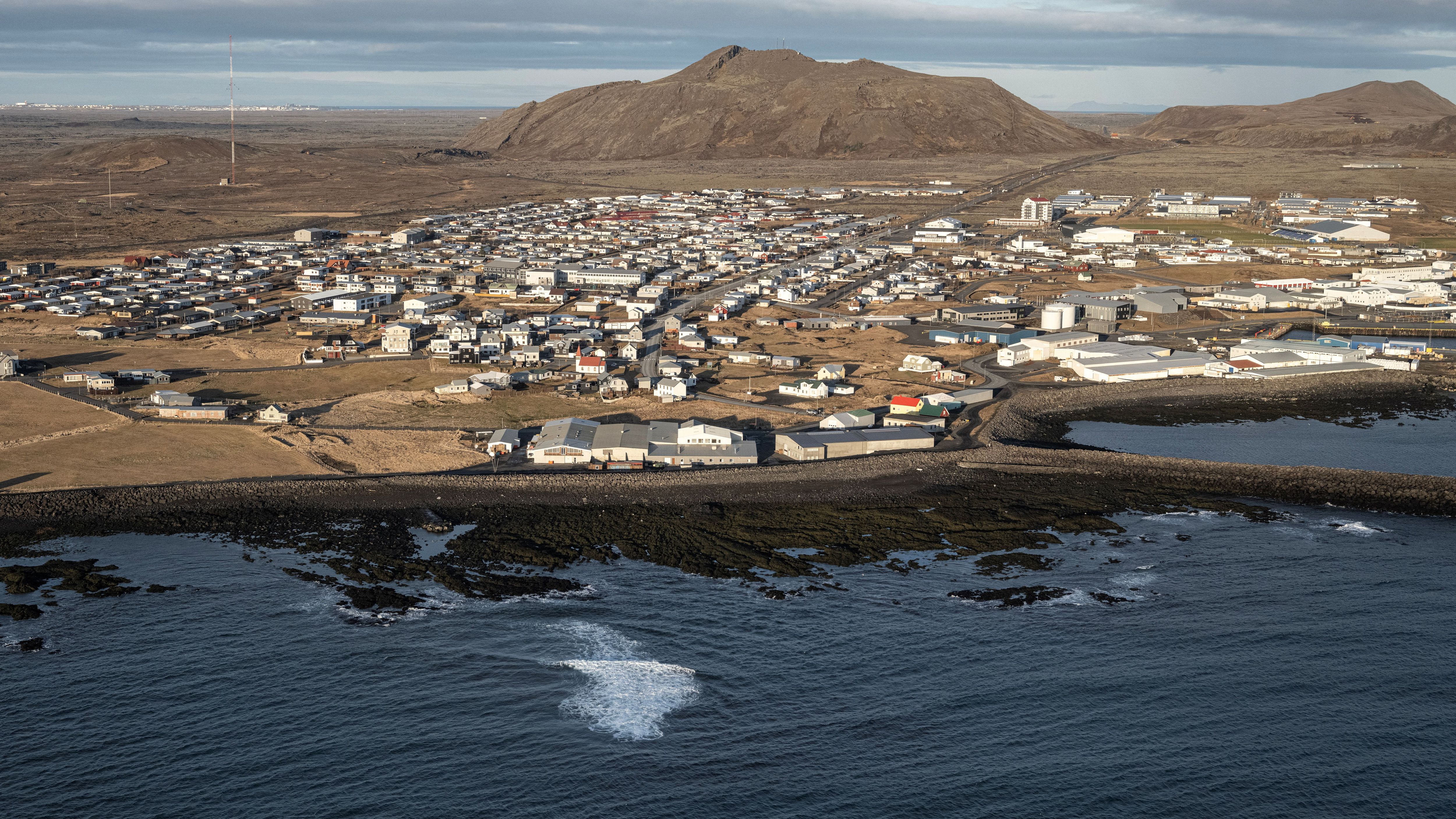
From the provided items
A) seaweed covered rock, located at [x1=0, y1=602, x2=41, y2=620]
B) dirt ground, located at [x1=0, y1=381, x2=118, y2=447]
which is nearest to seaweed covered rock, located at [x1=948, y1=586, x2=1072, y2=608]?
seaweed covered rock, located at [x1=0, y1=602, x2=41, y2=620]

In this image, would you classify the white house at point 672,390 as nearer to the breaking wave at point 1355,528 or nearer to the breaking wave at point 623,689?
the breaking wave at point 623,689

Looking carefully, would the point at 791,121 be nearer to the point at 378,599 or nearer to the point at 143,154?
the point at 143,154

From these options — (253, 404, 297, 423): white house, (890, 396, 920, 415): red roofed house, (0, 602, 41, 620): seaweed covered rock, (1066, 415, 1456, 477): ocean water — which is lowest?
(0, 602, 41, 620): seaweed covered rock

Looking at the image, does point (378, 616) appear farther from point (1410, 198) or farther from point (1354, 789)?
point (1410, 198)

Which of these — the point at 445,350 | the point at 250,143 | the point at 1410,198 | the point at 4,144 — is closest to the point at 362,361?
the point at 445,350

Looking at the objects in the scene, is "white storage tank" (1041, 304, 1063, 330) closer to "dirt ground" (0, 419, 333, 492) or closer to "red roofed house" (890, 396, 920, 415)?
"red roofed house" (890, 396, 920, 415)

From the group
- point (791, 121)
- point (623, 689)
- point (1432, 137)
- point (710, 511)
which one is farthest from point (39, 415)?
point (1432, 137)

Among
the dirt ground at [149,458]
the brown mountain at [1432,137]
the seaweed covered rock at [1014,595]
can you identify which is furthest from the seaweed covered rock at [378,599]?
the brown mountain at [1432,137]
